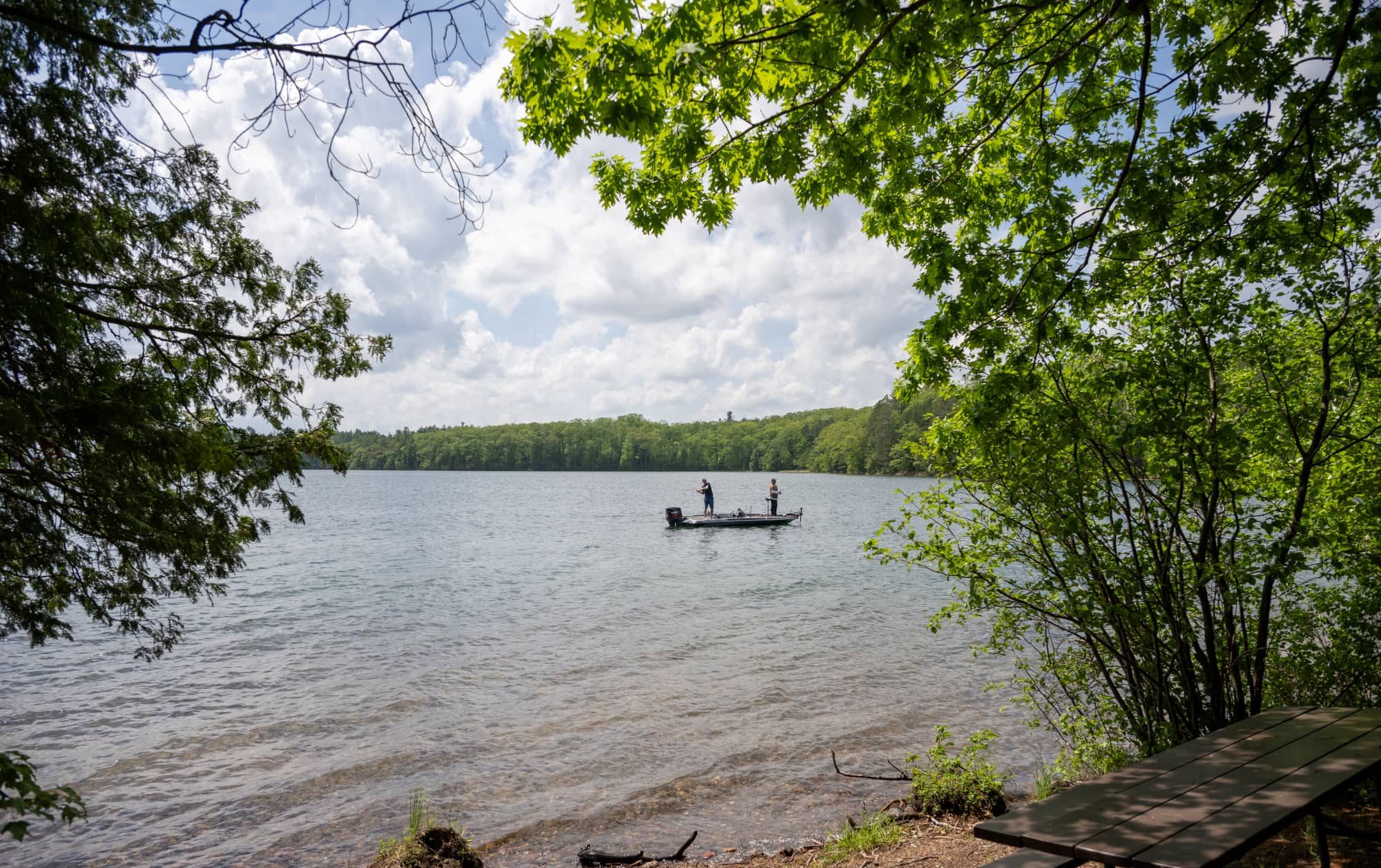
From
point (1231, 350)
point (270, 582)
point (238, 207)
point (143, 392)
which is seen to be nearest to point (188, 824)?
point (143, 392)

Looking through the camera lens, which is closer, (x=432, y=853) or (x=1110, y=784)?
(x=1110, y=784)

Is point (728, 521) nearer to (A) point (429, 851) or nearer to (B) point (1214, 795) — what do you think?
(A) point (429, 851)

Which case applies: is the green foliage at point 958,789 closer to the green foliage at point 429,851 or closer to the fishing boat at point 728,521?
the green foliage at point 429,851

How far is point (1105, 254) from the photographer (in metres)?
4.55

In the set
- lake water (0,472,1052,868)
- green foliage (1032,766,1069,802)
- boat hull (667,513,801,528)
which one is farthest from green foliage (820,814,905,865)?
boat hull (667,513,801,528)

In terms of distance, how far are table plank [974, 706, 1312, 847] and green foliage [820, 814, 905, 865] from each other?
104 inches

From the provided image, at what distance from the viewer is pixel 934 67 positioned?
3893mm

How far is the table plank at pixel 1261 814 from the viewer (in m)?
2.46

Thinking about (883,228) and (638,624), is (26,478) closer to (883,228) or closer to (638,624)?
(883,228)

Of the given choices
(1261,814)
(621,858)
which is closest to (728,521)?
(621,858)

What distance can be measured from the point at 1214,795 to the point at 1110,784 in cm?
37

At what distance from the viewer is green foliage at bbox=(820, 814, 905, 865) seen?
17.8 ft

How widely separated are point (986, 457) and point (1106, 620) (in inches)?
61.5

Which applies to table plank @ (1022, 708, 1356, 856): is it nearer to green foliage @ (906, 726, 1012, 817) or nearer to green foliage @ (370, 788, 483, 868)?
green foliage @ (906, 726, 1012, 817)
